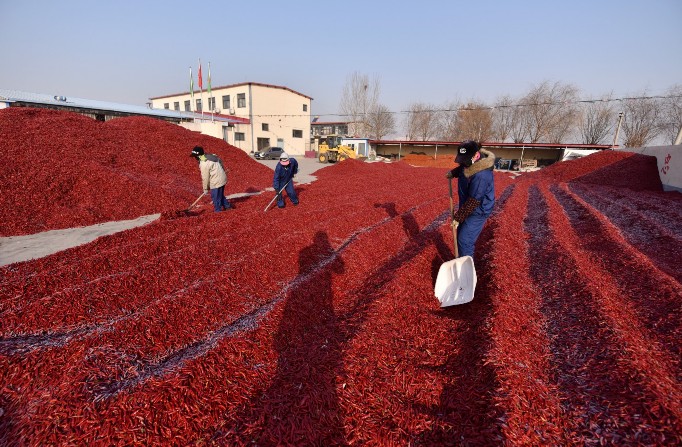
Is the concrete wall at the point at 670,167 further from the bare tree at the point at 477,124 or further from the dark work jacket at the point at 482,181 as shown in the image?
the bare tree at the point at 477,124

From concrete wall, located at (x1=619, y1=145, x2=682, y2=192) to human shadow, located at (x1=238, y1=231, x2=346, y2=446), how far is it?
810 inches

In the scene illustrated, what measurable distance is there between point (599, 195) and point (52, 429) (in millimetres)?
19307

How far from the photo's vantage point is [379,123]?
60.7 meters

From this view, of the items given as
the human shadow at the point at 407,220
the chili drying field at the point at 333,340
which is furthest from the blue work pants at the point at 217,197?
the human shadow at the point at 407,220

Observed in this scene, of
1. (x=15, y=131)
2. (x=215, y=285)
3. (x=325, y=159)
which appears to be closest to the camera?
(x=215, y=285)

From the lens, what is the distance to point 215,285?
4.20m

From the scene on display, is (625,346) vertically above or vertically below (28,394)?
above

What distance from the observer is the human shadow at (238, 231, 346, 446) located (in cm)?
220

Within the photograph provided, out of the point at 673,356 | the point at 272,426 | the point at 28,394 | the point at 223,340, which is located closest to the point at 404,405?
the point at 272,426

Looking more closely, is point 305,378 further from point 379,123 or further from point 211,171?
point 379,123

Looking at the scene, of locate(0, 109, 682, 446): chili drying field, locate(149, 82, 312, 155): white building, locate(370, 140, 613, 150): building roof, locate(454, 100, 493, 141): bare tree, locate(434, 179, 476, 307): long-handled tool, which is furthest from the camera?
locate(454, 100, 493, 141): bare tree

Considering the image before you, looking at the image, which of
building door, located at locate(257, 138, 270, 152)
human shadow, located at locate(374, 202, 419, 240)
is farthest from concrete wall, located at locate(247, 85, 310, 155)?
human shadow, located at locate(374, 202, 419, 240)

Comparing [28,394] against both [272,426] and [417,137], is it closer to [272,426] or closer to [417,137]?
[272,426]

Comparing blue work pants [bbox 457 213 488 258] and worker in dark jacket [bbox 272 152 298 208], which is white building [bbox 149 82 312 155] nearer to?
worker in dark jacket [bbox 272 152 298 208]
